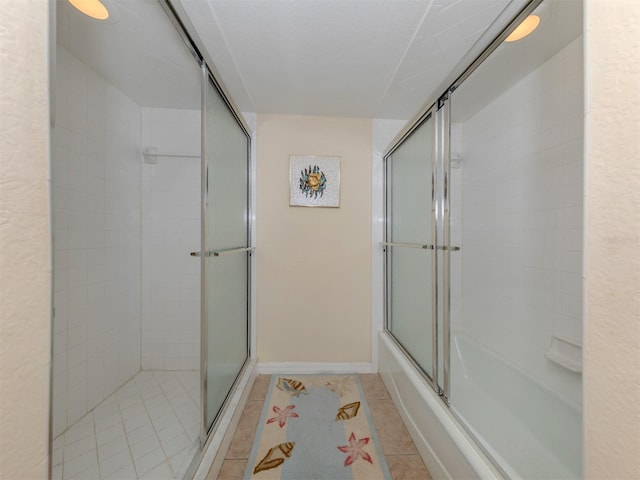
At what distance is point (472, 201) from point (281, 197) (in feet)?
4.94

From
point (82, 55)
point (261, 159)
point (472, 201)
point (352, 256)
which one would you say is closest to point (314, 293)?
point (352, 256)

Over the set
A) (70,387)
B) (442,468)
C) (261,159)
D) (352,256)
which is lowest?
(442,468)

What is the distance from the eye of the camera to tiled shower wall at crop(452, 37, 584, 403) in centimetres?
128

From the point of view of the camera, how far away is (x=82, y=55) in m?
1.44

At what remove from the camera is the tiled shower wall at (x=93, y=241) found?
142 cm

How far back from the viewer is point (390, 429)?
4.90ft

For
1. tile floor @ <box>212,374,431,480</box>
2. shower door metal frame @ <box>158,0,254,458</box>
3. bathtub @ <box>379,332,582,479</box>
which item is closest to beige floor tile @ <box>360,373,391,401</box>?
tile floor @ <box>212,374,431,480</box>

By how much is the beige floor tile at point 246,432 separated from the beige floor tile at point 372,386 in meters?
0.73

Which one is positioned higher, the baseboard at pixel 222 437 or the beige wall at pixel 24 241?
the beige wall at pixel 24 241

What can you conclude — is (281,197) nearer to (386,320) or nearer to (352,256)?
(352,256)

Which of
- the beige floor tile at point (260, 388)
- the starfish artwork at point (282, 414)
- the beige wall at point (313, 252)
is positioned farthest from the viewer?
the beige wall at point (313, 252)

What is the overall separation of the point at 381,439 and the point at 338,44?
207 centimetres

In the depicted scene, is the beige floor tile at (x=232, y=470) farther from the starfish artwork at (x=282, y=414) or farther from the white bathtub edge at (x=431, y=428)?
the white bathtub edge at (x=431, y=428)

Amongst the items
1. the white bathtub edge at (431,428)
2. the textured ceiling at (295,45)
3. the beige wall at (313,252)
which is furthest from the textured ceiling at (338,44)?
the white bathtub edge at (431,428)
